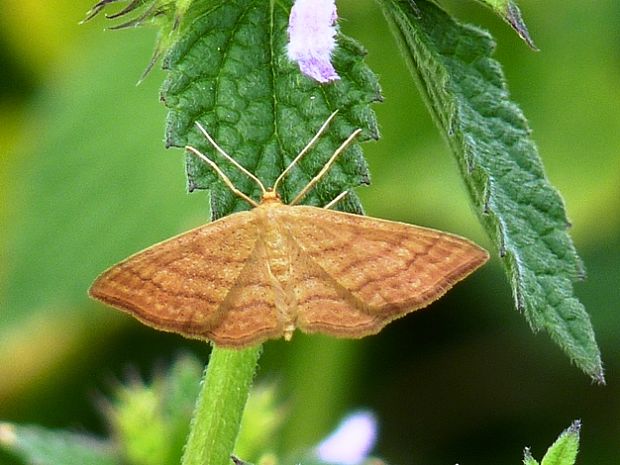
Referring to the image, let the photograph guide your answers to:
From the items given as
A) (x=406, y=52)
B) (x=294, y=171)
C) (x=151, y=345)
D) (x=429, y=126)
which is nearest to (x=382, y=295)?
(x=294, y=171)

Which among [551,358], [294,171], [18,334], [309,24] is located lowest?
[551,358]

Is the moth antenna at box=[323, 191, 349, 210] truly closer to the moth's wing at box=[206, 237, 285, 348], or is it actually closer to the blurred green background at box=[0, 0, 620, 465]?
the moth's wing at box=[206, 237, 285, 348]

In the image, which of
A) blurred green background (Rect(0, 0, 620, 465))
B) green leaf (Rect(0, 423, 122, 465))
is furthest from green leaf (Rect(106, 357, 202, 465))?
blurred green background (Rect(0, 0, 620, 465))

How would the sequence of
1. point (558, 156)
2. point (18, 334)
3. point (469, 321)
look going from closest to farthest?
1. point (18, 334)
2. point (469, 321)
3. point (558, 156)

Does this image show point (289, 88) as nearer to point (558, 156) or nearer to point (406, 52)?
point (406, 52)

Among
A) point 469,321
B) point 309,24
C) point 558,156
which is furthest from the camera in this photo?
point 558,156

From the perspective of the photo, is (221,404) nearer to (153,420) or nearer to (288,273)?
(288,273)
